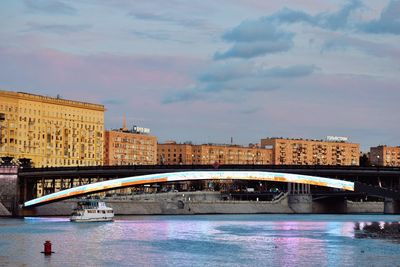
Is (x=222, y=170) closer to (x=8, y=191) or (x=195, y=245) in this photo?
(x=8, y=191)

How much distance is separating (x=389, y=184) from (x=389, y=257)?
7959cm

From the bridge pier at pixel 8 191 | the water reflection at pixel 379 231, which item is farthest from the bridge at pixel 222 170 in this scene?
the water reflection at pixel 379 231

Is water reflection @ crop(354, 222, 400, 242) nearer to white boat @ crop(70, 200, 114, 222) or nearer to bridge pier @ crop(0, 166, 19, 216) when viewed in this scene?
white boat @ crop(70, 200, 114, 222)

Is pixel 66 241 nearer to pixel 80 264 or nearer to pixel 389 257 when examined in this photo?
pixel 80 264

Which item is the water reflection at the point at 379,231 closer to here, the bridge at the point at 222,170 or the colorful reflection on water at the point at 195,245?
the colorful reflection on water at the point at 195,245

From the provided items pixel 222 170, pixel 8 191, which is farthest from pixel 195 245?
pixel 8 191

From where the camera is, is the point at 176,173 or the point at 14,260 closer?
the point at 14,260

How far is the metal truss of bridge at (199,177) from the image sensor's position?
481 ft

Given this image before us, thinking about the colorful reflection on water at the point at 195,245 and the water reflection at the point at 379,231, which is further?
the water reflection at the point at 379,231

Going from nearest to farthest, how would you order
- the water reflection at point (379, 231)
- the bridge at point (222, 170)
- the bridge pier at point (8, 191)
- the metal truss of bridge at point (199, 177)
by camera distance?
the water reflection at point (379, 231) → the bridge at point (222, 170) → the metal truss of bridge at point (199, 177) → the bridge pier at point (8, 191)

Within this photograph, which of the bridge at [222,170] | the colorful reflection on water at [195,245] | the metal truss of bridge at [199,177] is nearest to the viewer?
the colorful reflection on water at [195,245]

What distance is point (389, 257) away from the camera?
282ft

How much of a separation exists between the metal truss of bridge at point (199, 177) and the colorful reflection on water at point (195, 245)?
1138 cm

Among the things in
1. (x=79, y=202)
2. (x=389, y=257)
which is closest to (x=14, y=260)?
(x=389, y=257)
